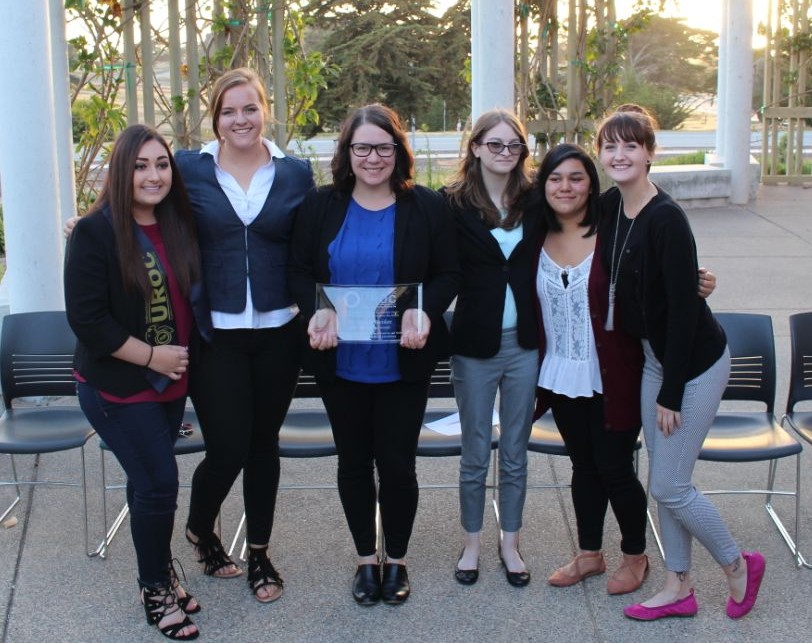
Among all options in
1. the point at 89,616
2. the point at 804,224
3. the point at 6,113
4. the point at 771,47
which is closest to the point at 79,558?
the point at 89,616

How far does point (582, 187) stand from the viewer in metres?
3.71

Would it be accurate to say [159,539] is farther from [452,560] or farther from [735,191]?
[735,191]

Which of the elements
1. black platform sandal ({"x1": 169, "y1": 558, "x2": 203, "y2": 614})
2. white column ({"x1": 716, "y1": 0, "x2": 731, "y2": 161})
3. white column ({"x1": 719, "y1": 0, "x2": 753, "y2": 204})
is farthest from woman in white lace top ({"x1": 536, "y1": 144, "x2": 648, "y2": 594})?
white column ({"x1": 716, "y1": 0, "x2": 731, "y2": 161})

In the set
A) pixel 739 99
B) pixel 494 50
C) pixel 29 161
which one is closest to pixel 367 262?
pixel 29 161

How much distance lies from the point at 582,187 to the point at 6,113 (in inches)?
148

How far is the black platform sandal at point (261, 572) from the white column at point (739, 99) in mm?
11776

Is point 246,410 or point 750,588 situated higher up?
point 246,410

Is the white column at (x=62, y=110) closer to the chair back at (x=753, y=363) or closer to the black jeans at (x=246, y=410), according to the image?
the black jeans at (x=246, y=410)

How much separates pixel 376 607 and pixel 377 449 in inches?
24.7

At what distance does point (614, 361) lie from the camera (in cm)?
370

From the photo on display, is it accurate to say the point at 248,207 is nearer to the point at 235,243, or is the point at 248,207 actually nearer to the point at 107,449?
the point at 235,243

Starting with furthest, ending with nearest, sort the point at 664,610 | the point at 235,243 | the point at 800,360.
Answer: the point at 800,360 < the point at 664,610 < the point at 235,243

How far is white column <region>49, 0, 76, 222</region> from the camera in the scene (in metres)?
6.86

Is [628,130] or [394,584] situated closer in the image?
[628,130]
